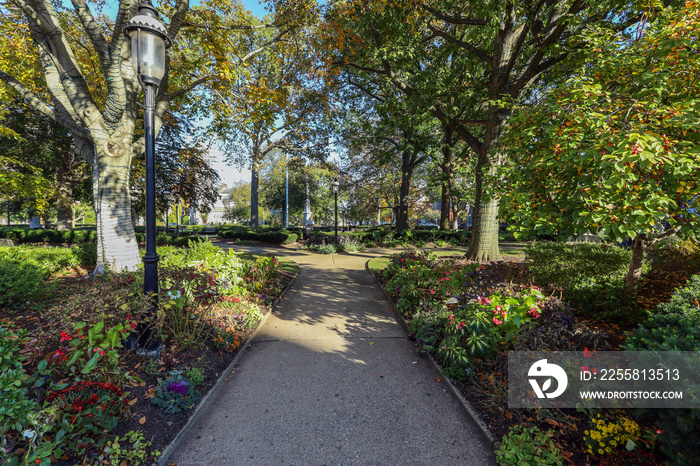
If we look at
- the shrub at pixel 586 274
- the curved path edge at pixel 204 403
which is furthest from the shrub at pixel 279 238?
the shrub at pixel 586 274

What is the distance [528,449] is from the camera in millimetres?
2193

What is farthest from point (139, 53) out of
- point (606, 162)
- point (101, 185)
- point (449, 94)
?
point (449, 94)

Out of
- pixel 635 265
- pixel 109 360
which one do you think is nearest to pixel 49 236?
pixel 109 360

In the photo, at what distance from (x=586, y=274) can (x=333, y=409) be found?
5.08m

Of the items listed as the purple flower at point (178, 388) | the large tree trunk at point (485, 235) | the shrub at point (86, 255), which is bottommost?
the purple flower at point (178, 388)

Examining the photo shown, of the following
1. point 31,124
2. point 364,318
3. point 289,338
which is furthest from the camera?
point 31,124

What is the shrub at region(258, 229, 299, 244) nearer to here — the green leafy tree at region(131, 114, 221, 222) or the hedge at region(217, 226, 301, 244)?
the hedge at region(217, 226, 301, 244)

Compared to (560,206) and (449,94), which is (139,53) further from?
(449,94)

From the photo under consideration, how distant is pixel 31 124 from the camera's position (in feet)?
45.2

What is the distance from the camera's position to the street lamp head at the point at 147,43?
3266 millimetres

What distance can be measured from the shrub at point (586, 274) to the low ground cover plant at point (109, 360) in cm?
527

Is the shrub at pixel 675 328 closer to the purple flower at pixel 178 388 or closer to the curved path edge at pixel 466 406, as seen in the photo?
the curved path edge at pixel 466 406

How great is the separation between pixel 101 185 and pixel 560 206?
8.33m

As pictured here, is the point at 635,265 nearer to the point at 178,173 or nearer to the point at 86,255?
the point at 86,255
